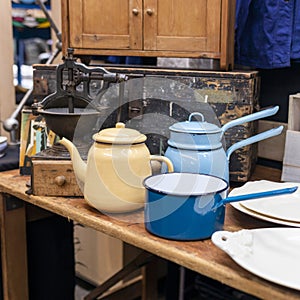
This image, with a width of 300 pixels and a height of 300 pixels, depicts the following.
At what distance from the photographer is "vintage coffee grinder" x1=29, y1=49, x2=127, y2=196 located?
4.16 feet

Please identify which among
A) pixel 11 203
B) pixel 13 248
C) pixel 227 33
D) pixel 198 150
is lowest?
A: pixel 13 248

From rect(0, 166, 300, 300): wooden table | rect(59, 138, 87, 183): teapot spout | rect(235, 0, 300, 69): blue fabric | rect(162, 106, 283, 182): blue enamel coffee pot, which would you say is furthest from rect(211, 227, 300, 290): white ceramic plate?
rect(235, 0, 300, 69): blue fabric

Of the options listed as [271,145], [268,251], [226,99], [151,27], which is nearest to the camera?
[268,251]

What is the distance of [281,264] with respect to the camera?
2.89 feet

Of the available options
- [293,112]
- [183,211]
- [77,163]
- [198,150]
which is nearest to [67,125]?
[77,163]

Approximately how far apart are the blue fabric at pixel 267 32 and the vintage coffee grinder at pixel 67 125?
1.93 ft

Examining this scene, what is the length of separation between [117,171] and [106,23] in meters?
0.66

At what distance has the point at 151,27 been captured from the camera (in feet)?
4.92

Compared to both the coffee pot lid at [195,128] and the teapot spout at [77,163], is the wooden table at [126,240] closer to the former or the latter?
the teapot spout at [77,163]

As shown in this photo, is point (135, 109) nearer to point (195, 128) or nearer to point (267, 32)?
point (195, 128)

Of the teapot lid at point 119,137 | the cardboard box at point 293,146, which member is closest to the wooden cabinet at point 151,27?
the cardboard box at point 293,146

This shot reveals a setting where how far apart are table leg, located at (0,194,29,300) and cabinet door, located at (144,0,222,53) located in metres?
0.69

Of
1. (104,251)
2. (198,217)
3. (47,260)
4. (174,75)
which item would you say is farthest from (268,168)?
(104,251)

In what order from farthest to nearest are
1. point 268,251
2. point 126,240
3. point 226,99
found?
point 226,99
point 126,240
point 268,251
